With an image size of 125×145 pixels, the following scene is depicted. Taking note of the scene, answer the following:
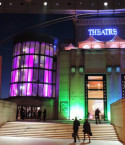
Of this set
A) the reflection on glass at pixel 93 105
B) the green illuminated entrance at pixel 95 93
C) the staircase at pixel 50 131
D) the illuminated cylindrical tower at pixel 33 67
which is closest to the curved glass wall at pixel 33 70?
the illuminated cylindrical tower at pixel 33 67

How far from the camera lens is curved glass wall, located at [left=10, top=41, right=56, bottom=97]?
4022 cm

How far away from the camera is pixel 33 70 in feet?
134

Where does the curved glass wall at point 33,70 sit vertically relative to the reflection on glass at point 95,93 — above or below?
above

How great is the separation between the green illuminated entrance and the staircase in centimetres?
1528

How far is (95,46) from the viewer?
44.0 m

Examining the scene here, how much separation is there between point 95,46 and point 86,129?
28.7 metres

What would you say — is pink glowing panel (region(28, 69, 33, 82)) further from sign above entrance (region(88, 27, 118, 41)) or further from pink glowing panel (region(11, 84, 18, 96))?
sign above entrance (region(88, 27, 118, 41))

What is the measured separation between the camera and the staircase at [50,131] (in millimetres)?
19942

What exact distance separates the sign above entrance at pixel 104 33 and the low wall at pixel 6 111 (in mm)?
26361

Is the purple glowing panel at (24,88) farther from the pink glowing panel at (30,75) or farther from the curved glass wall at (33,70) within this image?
the pink glowing panel at (30,75)

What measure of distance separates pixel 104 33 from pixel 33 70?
18135mm

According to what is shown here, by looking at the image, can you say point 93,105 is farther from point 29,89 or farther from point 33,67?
point 33,67

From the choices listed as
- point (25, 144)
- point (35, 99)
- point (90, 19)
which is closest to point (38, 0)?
point (25, 144)

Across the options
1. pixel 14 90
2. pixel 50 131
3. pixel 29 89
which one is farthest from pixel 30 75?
pixel 50 131
